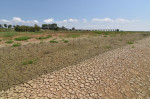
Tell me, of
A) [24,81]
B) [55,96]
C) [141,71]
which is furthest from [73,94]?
[141,71]

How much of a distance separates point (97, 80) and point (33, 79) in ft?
9.62

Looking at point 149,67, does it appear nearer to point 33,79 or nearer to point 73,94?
point 73,94

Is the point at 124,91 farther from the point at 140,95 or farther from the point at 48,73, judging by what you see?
the point at 48,73

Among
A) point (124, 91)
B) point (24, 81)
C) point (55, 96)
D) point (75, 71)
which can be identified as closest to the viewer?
point (55, 96)

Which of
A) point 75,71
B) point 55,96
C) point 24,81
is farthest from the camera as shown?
point 75,71

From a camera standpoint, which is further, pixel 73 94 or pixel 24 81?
pixel 24 81

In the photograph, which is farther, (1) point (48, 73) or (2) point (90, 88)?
(1) point (48, 73)

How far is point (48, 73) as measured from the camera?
4.55m

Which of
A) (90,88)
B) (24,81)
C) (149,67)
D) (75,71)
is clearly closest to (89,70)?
(75,71)

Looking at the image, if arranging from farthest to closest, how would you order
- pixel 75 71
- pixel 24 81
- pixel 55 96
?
1. pixel 75 71
2. pixel 24 81
3. pixel 55 96

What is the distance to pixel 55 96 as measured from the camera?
3.16 metres

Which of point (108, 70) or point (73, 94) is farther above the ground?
point (108, 70)

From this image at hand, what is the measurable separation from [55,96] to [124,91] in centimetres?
259

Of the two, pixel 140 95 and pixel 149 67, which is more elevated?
pixel 149 67
